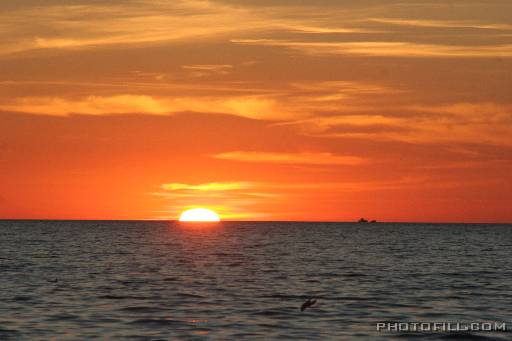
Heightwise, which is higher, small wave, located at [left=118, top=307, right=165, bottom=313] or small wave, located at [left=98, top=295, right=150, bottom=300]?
small wave, located at [left=98, top=295, right=150, bottom=300]

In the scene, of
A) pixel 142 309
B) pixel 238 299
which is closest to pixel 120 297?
pixel 142 309

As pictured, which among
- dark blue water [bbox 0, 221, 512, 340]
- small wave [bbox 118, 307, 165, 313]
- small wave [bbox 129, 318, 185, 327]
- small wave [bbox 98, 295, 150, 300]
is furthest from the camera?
small wave [bbox 98, 295, 150, 300]

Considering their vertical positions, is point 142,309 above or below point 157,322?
above

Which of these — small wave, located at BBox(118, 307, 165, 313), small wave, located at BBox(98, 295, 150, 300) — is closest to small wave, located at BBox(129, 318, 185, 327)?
small wave, located at BBox(118, 307, 165, 313)

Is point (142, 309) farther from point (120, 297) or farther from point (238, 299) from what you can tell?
point (238, 299)

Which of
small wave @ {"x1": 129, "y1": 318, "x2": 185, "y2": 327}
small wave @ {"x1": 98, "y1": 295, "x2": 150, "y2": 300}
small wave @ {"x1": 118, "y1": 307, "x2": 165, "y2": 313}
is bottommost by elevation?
small wave @ {"x1": 129, "y1": 318, "x2": 185, "y2": 327}

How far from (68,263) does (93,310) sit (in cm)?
4287

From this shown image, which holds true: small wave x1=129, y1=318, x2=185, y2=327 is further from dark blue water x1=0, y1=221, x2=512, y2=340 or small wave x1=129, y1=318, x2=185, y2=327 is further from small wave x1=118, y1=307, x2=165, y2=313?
small wave x1=118, y1=307, x2=165, y2=313

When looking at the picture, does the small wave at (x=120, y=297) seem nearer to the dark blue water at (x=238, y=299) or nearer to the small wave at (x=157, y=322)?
the dark blue water at (x=238, y=299)

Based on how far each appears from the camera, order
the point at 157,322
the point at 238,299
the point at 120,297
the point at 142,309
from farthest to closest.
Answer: the point at 120,297, the point at 238,299, the point at 142,309, the point at 157,322

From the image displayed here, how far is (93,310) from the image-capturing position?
48.1 m

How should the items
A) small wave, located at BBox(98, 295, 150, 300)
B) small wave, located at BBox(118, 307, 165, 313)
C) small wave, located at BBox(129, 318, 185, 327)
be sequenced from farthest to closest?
small wave, located at BBox(98, 295, 150, 300) → small wave, located at BBox(118, 307, 165, 313) → small wave, located at BBox(129, 318, 185, 327)

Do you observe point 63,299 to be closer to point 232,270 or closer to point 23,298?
point 23,298

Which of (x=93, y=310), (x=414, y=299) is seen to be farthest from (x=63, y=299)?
(x=414, y=299)
